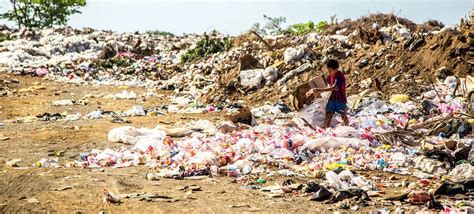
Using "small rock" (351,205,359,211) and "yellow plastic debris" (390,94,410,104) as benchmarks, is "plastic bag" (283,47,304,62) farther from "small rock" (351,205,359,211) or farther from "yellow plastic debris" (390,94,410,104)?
"small rock" (351,205,359,211)

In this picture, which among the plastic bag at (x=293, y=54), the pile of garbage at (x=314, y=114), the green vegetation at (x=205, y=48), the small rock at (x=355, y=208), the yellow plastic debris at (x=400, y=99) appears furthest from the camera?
the green vegetation at (x=205, y=48)

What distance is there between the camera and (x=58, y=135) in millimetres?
7328

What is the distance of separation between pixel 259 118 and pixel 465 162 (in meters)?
3.72

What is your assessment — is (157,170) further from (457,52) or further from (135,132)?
(457,52)

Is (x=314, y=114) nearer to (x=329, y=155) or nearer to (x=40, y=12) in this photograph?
(x=329, y=155)

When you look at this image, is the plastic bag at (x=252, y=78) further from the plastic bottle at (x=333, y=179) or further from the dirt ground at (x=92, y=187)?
the plastic bottle at (x=333, y=179)

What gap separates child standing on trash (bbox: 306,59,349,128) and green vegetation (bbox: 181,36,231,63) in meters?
7.97

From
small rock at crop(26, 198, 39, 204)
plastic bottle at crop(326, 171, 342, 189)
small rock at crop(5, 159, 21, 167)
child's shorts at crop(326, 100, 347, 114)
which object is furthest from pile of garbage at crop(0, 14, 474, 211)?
small rock at crop(26, 198, 39, 204)

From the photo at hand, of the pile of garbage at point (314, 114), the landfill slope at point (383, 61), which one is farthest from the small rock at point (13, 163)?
the landfill slope at point (383, 61)

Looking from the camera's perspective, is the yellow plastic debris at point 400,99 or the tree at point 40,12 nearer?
the yellow plastic debris at point 400,99

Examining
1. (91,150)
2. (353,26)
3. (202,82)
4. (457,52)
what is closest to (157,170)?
(91,150)

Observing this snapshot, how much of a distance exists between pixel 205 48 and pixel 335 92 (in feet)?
29.0

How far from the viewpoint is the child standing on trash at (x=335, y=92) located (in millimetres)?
6809

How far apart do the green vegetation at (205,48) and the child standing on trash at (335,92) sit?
797cm
